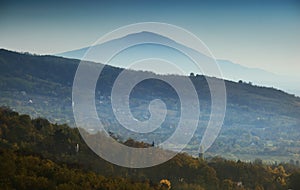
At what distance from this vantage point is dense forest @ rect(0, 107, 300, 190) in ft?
35.6

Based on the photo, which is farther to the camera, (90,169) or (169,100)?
(169,100)

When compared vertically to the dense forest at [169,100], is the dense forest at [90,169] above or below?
below

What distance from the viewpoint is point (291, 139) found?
58.8m

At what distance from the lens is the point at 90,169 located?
13.6 meters

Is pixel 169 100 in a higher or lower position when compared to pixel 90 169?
higher

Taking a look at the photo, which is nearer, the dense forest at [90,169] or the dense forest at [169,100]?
the dense forest at [90,169]

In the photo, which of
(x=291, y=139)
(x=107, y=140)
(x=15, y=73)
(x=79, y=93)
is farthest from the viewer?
(x=15, y=73)

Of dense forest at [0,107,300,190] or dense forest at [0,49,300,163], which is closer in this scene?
dense forest at [0,107,300,190]

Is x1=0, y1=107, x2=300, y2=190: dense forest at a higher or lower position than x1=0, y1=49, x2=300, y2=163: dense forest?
lower

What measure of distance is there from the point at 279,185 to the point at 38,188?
9.82 metres

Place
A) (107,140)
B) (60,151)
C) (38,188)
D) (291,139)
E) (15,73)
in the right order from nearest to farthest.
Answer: (38,188) < (60,151) < (107,140) < (291,139) < (15,73)

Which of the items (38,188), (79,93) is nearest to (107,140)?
(38,188)

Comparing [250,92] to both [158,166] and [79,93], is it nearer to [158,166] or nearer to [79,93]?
[79,93]

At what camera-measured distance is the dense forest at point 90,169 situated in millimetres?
10844
